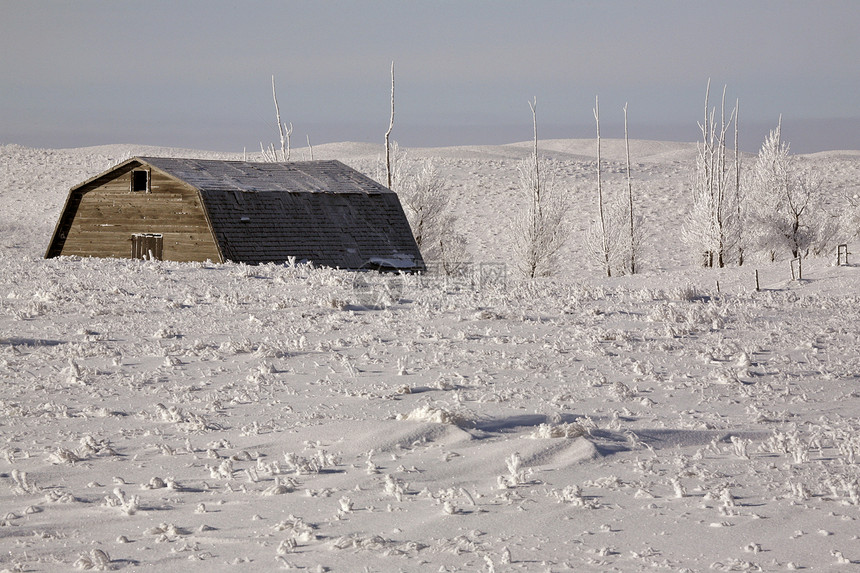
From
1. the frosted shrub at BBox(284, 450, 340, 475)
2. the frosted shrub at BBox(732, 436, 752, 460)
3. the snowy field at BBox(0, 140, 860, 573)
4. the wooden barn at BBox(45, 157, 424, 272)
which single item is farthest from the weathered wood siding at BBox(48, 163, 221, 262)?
the frosted shrub at BBox(732, 436, 752, 460)

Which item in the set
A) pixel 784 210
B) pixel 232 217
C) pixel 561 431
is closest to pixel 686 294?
pixel 561 431

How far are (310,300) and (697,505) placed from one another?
31.0 feet

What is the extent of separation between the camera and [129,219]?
29.4m

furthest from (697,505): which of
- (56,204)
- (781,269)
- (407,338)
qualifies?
(56,204)

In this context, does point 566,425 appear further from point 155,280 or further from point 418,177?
point 418,177

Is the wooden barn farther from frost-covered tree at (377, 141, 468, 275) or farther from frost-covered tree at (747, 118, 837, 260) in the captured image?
frost-covered tree at (747, 118, 837, 260)

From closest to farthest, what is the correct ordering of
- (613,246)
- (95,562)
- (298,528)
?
(95,562) → (298,528) → (613,246)

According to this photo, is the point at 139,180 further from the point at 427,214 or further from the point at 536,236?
the point at 536,236

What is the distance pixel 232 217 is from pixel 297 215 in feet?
7.50

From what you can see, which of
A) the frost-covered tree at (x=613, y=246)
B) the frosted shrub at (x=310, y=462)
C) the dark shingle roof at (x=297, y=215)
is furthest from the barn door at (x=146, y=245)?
the frosted shrub at (x=310, y=462)

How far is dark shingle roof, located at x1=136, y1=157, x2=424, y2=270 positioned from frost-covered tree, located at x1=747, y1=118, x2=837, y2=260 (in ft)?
72.5

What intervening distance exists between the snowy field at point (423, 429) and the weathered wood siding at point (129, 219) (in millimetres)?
11362

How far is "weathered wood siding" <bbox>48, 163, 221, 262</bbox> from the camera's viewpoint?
2767 centimetres

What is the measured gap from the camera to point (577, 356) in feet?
35.8
